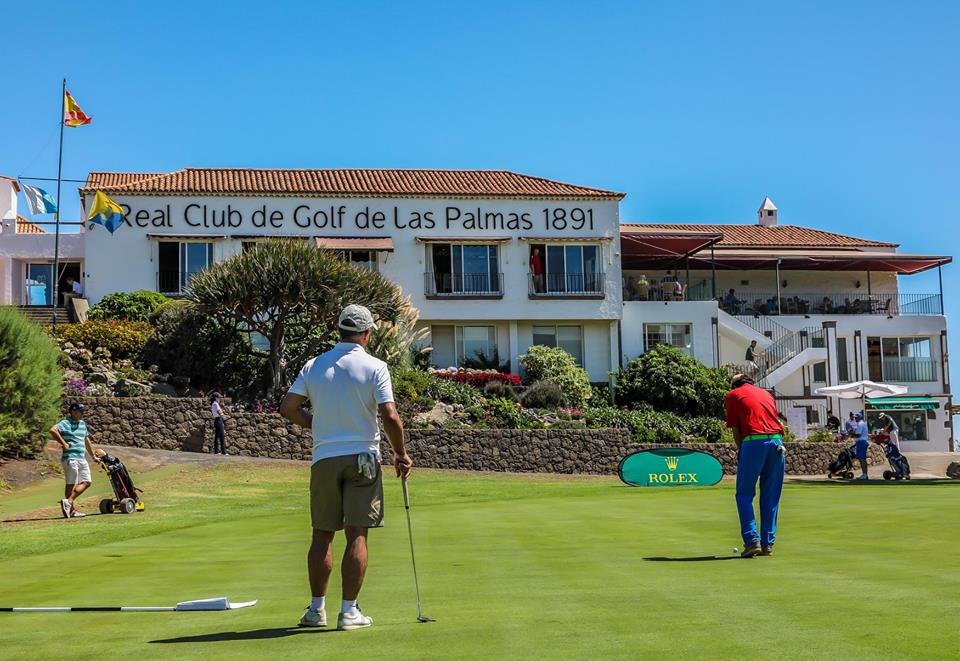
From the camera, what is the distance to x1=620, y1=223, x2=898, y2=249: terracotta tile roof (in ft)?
181

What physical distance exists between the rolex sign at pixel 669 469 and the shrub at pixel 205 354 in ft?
48.9

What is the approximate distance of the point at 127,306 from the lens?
1645 inches

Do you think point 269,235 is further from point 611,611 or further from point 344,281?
point 611,611

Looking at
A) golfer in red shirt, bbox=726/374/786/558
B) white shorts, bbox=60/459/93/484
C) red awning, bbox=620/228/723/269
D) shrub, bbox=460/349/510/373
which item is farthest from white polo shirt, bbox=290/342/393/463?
red awning, bbox=620/228/723/269

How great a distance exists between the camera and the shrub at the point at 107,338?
125 feet

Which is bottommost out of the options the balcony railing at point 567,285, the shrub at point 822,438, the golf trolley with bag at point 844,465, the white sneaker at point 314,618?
the golf trolley with bag at point 844,465

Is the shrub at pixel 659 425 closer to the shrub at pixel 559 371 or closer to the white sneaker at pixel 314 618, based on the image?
the shrub at pixel 559 371

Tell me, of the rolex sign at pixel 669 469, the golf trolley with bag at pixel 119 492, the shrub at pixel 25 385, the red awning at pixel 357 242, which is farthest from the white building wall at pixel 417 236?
the golf trolley with bag at pixel 119 492

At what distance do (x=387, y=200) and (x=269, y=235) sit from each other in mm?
4999

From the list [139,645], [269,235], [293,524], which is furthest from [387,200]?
[139,645]

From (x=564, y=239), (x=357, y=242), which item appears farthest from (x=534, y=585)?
(x=564, y=239)

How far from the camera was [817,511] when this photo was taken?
16062mm

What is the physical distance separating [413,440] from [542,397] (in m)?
7.84

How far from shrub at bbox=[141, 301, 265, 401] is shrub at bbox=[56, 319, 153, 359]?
17.8 inches
